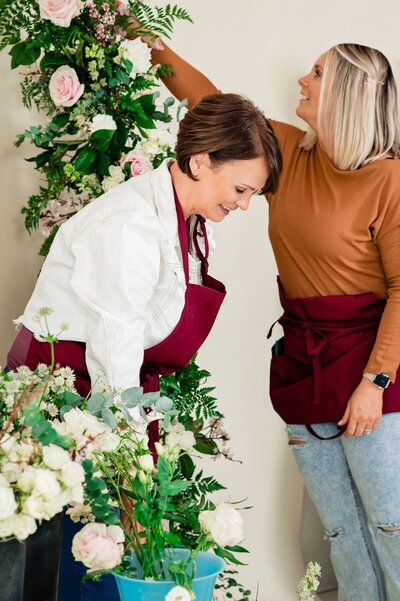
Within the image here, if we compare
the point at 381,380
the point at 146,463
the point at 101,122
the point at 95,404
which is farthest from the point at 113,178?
the point at 146,463

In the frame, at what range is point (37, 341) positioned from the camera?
1691 mm

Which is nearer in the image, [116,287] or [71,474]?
[71,474]

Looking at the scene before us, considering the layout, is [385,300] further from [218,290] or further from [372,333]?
[218,290]

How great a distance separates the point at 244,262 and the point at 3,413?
206 cm

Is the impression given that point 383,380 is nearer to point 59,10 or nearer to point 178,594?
point 59,10

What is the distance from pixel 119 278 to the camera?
1.50m

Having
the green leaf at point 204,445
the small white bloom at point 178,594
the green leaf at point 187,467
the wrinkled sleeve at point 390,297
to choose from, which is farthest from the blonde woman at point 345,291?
the small white bloom at point 178,594

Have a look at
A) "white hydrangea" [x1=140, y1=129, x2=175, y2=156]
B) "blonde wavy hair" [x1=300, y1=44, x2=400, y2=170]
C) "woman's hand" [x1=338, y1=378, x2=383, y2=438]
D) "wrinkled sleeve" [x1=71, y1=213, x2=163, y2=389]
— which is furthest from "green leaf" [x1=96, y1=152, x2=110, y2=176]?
"woman's hand" [x1=338, y1=378, x2=383, y2=438]

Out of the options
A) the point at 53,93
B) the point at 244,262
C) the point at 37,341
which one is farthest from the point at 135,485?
Result: the point at 244,262

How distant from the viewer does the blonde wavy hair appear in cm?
219

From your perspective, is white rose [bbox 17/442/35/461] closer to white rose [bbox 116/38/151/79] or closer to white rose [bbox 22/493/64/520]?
white rose [bbox 22/493/64/520]

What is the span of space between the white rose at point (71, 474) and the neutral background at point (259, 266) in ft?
7.24

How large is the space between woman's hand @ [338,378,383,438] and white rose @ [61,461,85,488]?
1479 mm

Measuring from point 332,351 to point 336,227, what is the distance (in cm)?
36
